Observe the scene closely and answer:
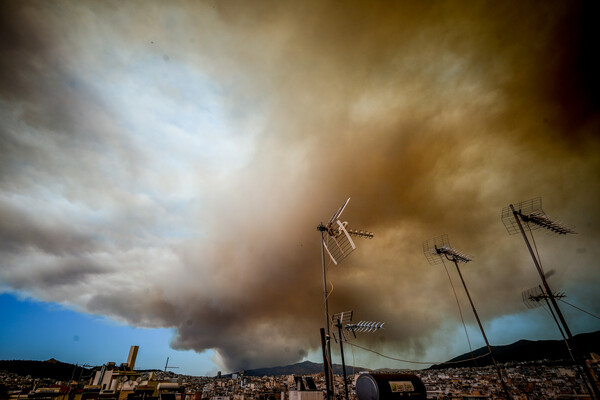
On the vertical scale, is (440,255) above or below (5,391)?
above

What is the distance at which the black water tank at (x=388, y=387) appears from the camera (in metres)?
8.54

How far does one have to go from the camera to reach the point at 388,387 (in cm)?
870

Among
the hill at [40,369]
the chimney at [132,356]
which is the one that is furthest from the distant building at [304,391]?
the hill at [40,369]

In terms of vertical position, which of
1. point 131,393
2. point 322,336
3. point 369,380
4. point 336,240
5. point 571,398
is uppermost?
point 336,240

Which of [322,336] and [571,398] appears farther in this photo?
[571,398]

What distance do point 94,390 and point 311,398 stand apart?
15.9 meters

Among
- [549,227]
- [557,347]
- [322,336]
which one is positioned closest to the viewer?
[322,336]

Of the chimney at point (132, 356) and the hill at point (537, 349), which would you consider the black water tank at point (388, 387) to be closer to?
the chimney at point (132, 356)

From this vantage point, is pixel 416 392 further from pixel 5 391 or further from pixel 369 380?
pixel 5 391

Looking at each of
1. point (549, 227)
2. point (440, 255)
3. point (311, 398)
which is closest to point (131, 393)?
point (311, 398)

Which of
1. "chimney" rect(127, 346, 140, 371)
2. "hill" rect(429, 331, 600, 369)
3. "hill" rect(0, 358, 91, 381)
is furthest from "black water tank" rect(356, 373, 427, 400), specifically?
"hill" rect(429, 331, 600, 369)

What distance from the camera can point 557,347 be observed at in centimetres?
12756

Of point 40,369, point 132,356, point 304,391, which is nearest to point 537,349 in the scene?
point 304,391

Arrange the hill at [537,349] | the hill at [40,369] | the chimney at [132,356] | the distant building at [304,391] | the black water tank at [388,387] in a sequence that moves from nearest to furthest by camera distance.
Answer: the black water tank at [388,387] → the distant building at [304,391] → the chimney at [132,356] → the hill at [40,369] → the hill at [537,349]
